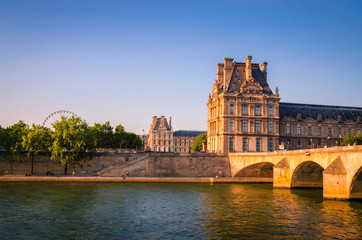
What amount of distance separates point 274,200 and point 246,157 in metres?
28.4

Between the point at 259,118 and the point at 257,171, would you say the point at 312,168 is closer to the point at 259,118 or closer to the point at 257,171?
the point at 257,171

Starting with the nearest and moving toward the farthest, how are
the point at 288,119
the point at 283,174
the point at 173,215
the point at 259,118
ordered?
the point at 173,215
the point at 283,174
the point at 259,118
the point at 288,119

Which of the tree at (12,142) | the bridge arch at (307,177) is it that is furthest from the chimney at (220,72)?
the tree at (12,142)

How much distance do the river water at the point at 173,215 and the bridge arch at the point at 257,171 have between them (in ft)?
64.1

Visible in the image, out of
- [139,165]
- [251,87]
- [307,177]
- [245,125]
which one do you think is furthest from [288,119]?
[139,165]

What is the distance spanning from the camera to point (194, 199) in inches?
2014

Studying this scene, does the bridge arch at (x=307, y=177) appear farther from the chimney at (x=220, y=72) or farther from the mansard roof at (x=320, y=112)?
the chimney at (x=220, y=72)

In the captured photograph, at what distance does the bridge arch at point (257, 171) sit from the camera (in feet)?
256

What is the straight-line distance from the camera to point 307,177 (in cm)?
6328

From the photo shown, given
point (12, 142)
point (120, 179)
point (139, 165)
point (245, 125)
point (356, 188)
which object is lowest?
point (120, 179)

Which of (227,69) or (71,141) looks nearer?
(71,141)

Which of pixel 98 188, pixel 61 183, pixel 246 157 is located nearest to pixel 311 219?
pixel 98 188

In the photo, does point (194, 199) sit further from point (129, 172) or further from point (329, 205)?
point (129, 172)

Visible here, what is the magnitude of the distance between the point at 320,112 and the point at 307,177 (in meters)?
43.1
